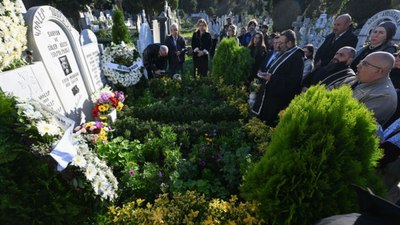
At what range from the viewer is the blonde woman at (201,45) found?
8141 mm

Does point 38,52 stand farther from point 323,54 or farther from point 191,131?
point 323,54

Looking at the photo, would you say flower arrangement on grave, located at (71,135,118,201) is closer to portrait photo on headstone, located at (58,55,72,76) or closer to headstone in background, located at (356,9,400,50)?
portrait photo on headstone, located at (58,55,72,76)

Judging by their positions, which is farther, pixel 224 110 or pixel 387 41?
pixel 224 110

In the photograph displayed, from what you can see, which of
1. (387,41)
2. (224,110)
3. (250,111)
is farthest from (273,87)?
(387,41)

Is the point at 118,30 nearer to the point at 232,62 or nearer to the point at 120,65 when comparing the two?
the point at 120,65

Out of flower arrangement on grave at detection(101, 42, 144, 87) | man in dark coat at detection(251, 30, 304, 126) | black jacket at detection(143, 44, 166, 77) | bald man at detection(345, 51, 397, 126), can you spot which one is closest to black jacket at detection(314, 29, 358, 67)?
man in dark coat at detection(251, 30, 304, 126)

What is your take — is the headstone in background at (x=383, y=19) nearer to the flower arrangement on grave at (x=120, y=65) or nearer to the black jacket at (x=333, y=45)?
the black jacket at (x=333, y=45)

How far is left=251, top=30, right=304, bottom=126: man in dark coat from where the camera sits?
4.05 meters

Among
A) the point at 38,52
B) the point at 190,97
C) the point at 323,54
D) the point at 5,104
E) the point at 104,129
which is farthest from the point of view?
the point at 190,97

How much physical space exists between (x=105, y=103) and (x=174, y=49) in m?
3.79

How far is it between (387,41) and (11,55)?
6013mm

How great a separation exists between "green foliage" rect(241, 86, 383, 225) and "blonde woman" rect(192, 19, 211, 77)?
6.77 meters

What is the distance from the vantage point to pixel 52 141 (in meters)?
2.02

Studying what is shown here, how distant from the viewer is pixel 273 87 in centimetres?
430
